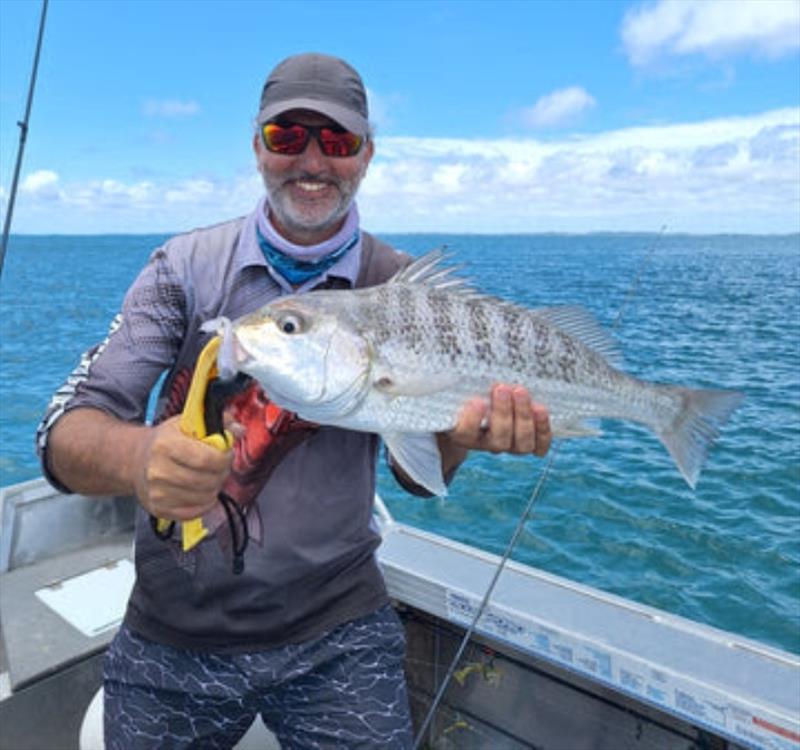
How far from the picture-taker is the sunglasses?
2.76 meters

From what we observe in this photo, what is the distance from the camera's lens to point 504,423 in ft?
8.58

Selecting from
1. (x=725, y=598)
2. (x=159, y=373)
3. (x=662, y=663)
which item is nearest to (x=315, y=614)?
(x=159, y=373)

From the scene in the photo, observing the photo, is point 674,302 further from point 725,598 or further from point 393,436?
point 393,436

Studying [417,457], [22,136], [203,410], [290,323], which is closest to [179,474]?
[203,410]

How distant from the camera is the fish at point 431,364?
2.34 meters

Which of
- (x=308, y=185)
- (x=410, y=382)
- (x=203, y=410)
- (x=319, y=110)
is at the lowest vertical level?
(x=203, y=410)

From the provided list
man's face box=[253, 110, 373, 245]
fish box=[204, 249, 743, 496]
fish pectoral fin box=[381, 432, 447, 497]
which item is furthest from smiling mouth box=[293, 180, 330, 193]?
fish pectoral fin box=[381, 432, 447, 497]

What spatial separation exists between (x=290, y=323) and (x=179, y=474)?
25.1 inches

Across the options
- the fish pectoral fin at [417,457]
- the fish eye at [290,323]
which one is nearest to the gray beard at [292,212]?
the fish eye at [290,323]

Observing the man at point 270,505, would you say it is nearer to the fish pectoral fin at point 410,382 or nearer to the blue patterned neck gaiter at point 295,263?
the blue patterned neck gaiter at point 295,263

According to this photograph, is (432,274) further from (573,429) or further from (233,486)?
(233,486)

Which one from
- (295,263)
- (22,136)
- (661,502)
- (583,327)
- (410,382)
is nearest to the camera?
(410,382)

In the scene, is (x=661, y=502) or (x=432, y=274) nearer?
(x=432, y=274)

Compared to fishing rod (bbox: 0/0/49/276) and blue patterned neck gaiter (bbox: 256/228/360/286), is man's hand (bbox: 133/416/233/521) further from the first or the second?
fishing rod (bbox: 0/0/49/276)
